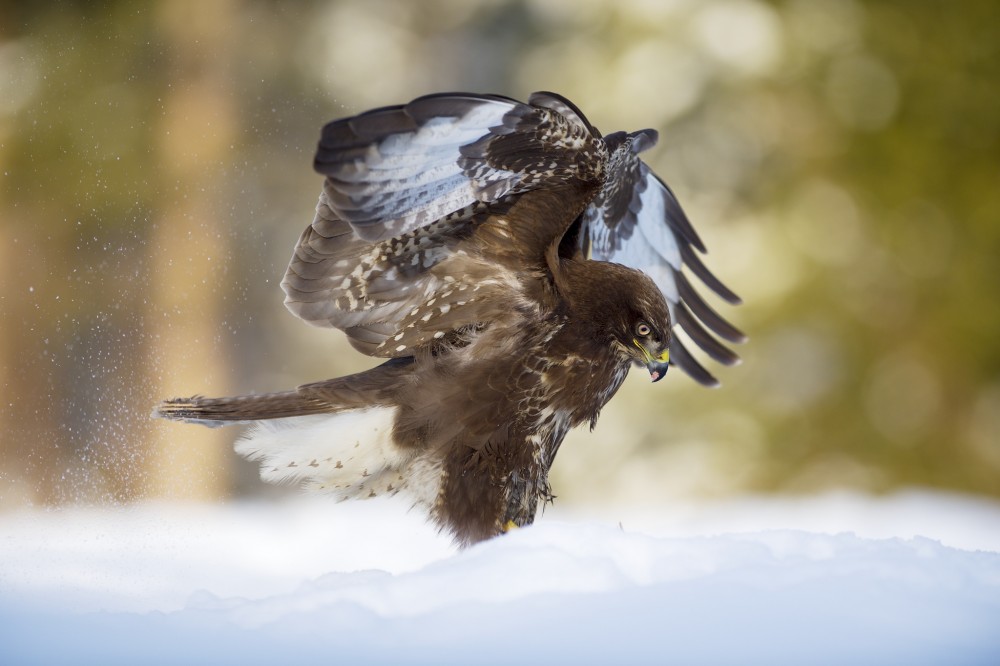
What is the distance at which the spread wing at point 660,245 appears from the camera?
3561 millimetres

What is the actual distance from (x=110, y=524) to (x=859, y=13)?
6831 millimetres

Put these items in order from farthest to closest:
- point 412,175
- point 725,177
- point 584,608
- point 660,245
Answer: point 725,177 → point 660,245 → point 412,175 → point 584,608

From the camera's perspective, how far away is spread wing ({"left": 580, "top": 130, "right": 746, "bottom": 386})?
3.56 m

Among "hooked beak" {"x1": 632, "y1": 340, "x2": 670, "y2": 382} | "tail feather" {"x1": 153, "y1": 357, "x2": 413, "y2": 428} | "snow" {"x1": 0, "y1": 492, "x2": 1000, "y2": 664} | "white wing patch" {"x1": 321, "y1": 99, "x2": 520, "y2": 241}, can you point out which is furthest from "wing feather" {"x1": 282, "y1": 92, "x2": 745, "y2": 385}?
"snow" {"x1": 0, "y1": 492, "x2": 1000, "y2": 664}

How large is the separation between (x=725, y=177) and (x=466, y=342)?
5.32 m

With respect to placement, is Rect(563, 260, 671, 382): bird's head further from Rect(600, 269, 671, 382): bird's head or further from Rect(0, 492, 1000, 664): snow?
Rect(0, 492, 1000, 664): snow

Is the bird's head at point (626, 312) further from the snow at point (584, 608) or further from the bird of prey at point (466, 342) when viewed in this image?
the snow at point (584, 608)

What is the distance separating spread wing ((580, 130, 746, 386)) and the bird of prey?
0.52 metres

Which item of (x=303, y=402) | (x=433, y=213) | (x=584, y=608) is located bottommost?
(x=584, y=608)

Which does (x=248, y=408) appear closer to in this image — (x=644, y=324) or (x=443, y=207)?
(x=443, y=207)

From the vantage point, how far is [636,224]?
3.69m

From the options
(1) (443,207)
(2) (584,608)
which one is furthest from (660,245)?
(2) (584,608)

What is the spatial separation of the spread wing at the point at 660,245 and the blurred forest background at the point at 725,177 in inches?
140

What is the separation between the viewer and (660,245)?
3773 millimetres
